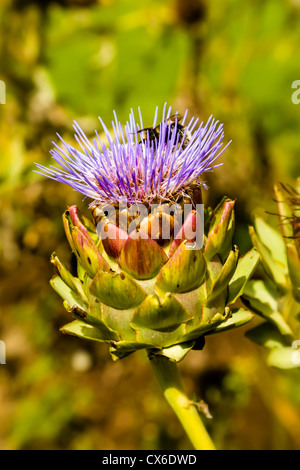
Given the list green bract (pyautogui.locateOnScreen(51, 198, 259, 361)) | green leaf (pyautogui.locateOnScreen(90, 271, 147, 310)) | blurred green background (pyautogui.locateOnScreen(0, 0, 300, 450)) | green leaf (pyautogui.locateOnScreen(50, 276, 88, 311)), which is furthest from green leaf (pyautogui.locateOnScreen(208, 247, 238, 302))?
blurred green background (pyautogui.locateOnScreen(0, 0, 300, 450))

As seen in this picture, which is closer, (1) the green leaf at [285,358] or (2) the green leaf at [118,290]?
(2) the green leaf at [118,290]

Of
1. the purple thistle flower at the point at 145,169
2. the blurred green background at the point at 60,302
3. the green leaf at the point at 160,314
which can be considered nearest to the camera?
the green leaf at the point at 160,314

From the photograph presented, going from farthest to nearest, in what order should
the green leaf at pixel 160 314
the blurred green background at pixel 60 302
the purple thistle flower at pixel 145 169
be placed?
the blurred green background at pixel 60 302
the purple thistle flower at pixel 145 169
the green leaf at pixel 160 314

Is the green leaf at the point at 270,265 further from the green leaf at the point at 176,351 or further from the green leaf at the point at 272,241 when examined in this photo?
the green leaf at the point at 176,351

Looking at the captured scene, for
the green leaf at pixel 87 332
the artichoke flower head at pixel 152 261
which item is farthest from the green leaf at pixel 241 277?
the green leaf at pixel 87 332

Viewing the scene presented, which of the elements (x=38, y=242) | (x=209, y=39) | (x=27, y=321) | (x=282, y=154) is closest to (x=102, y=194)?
(x=38, y=242)

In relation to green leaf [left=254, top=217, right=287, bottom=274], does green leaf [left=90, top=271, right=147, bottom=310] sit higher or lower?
lower

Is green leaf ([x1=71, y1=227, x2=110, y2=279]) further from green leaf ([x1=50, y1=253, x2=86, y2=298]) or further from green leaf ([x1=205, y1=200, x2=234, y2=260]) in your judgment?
green leaf ([x1=205, y1=200, x2=234, y2=260])

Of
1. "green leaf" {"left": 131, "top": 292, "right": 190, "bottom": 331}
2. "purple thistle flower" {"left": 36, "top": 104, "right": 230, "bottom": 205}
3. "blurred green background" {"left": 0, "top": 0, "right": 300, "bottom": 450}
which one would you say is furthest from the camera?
"blurred green background" {"left": 0, "top": 0, "right": 300, "bottom": 450}
